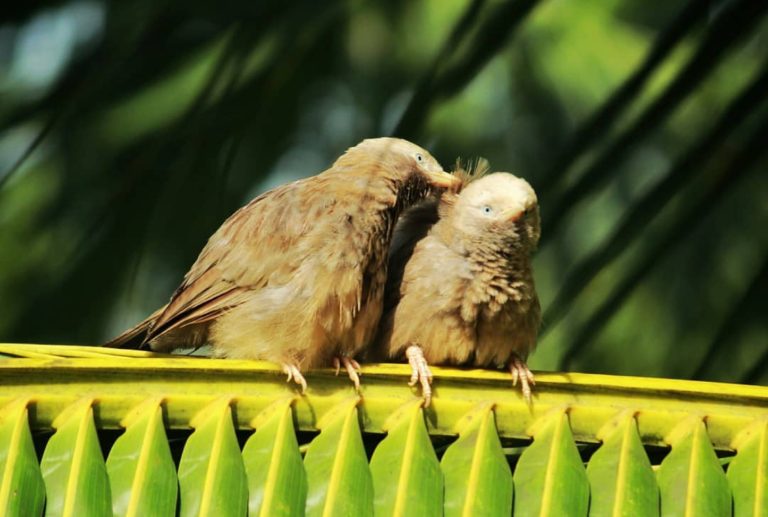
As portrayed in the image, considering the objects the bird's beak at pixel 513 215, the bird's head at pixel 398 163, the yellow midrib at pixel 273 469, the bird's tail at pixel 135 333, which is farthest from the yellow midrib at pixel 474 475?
the bird's tail at pixel 135 333

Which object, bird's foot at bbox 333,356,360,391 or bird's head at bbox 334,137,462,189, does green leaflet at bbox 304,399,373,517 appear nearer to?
bird's foot at bbox 333,356,360,391

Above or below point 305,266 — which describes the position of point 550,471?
below

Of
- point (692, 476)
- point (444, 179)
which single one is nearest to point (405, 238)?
point (444, 179)

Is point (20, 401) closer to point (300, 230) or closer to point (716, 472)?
point (300, 230)

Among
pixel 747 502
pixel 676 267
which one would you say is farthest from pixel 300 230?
pixel 747 502

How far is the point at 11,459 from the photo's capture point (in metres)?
2.57

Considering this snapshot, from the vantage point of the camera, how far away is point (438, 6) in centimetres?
352

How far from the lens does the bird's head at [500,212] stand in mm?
3514

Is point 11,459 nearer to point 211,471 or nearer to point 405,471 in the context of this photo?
point 211,471

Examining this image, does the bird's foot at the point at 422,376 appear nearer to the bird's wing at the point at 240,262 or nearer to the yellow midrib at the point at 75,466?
the bird's wing at the point at 240,262

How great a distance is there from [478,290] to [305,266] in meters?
0.58

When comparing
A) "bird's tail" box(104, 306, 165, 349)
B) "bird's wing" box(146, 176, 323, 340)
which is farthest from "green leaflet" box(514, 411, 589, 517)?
"bird's tail" box(104, 306, 165, 349)

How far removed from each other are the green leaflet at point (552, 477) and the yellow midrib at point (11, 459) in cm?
117

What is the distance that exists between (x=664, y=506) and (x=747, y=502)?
21 cm
